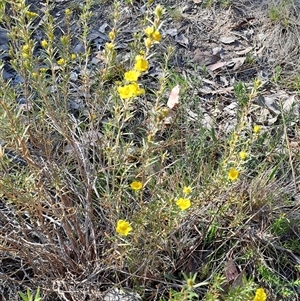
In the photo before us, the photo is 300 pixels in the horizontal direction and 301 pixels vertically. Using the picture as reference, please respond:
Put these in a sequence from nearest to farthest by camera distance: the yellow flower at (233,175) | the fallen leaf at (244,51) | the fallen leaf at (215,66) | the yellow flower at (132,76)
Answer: the yellow flower at (132,76)
the yellow flower at (233,175)
the fallen leaf at (215,66)
the fallen leaf at (244,51)

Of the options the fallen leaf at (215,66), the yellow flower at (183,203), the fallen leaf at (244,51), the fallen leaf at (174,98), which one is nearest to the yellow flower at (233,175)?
the yellow flower at (183,203)

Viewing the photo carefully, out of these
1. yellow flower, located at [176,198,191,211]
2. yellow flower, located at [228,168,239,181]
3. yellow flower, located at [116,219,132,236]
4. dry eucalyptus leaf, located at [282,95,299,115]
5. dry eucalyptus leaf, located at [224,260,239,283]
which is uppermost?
yellow flower, located at [228,168,239,181]

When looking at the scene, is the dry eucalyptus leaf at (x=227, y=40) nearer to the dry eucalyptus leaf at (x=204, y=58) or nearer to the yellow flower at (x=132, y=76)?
the dry eucalyptus leaf at (x=204, y=58)

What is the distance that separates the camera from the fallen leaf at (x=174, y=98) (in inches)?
96.1

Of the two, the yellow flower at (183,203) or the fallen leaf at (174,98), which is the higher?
the yellow flower at (183,203)

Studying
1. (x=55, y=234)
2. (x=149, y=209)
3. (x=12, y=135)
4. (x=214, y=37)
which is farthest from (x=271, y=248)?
(x=214, y=37)

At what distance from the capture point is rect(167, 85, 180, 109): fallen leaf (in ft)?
8.01

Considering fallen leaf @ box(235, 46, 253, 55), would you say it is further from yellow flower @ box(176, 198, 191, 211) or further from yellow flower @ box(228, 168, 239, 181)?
yellow flower @ box(176, 198, 191, 211)

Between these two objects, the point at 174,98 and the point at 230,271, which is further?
the point at 174,98

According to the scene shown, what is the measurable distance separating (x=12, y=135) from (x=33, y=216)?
442 millimetres

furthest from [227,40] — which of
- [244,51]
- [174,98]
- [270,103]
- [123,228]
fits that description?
[123,228]

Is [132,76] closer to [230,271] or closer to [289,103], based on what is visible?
[230,271]

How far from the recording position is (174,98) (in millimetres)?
2488

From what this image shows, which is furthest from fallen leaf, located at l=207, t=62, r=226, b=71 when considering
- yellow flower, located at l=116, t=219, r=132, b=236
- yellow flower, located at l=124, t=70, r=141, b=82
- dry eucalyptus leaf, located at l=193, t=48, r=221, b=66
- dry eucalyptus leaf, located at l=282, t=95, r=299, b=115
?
yellow flower, located at l=116, t=219, r=132, b=236
